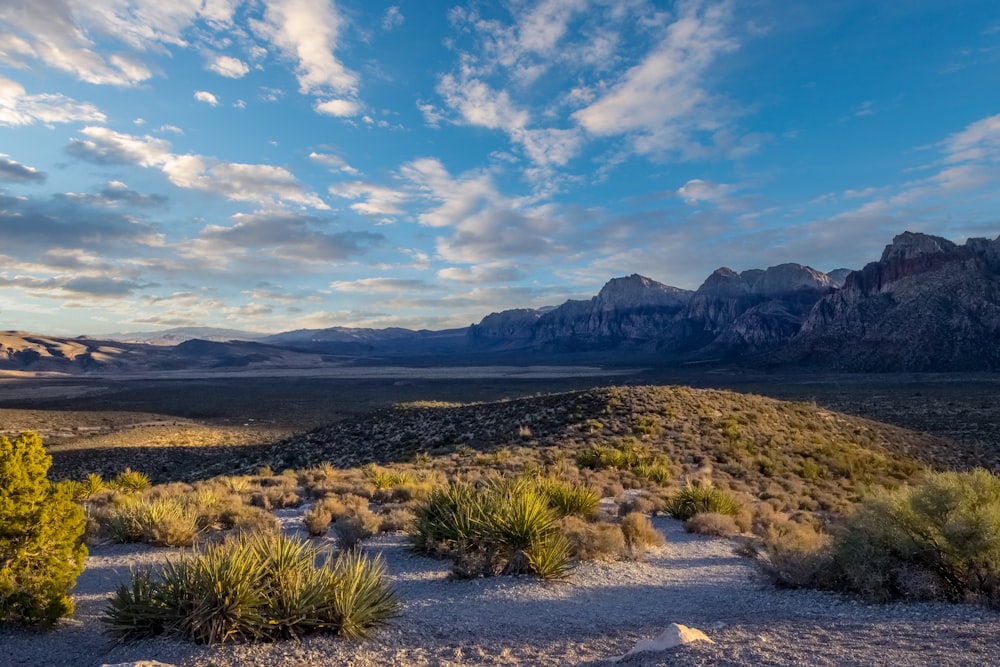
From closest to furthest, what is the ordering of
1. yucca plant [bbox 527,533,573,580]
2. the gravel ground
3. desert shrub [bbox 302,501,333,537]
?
the gravel ground, yucca plant [bbox 527,533,573,580], desert shrub [bbox 302,501,333,537]

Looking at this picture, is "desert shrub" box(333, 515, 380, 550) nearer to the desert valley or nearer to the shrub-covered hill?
the desert valley

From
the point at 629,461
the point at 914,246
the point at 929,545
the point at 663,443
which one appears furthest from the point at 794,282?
the point at 929,545

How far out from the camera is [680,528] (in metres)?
11.7

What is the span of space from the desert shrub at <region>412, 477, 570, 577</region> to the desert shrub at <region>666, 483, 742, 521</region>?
450 centimetres

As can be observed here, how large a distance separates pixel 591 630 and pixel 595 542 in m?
2.79

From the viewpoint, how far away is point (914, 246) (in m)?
114

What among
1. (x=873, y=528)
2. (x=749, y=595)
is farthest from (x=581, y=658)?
(x=873, y=528)

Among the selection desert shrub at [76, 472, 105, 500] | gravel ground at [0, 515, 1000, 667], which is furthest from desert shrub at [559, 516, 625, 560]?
desert shrub at [76, 472, 105, 500]

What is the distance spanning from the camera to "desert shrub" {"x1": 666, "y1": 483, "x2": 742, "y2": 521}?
12422mm

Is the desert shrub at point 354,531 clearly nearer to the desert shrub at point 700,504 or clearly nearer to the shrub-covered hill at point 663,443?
the desert shrub at point 700,504

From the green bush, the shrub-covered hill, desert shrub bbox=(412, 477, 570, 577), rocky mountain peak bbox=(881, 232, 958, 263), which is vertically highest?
rocky mountain peak bbox=(881, 232, 958, 263)

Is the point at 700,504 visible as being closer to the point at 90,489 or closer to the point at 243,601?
the point at 243,601

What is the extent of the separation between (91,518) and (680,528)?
10.8 meters

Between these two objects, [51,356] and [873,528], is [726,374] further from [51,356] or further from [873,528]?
[51,356]
